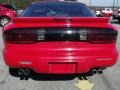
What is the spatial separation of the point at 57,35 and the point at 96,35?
0.61 meters

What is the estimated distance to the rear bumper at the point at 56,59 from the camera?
5.13 metres

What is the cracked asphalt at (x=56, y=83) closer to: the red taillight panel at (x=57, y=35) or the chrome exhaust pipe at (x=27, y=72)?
the chrome exhaust pipe at (x=27, y=72)

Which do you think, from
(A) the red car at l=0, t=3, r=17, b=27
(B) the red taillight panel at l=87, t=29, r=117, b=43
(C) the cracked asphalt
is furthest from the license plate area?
(A) the red car at l=0, t=3, r=17, b=27

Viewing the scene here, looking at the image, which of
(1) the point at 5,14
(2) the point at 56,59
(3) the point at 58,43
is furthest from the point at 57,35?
(1) the point at 5,14

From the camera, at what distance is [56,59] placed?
5129 millimetres

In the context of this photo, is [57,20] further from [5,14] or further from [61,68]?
[5,14]

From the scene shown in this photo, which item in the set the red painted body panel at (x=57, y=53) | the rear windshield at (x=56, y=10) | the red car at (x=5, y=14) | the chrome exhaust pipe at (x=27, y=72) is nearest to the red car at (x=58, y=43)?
the red painted body panel at (x=57, y=53)

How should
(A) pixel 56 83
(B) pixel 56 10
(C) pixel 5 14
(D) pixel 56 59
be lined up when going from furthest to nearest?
(C) pixel 5 14, (B) pixel 56 10, (A) pixel 56 83, (D) pixel 56 59

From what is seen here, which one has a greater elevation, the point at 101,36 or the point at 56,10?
the point at 56,10

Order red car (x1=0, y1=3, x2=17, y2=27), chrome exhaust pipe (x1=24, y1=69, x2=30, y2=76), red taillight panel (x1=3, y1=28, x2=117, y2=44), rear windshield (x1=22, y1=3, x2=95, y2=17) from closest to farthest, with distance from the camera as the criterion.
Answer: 1. red taillight panel (x1=3, y1=28, x2=117, y2=44)
2. chrome exhaust pipe (x1=24, y1=69, x2=30, y2=76)
3. rear windshield (x1=22, y1=3, x2=95, y2=17)
4. red car (x1=0, y1=3, x2=17, y2=27)

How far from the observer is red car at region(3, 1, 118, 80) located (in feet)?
16.8

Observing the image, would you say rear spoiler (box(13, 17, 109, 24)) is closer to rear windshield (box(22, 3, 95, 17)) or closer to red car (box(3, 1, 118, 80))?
red car (box(3, 1, 118, 80))

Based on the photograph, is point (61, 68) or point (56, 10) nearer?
point (61, 68)

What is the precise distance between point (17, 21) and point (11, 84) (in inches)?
43.6
